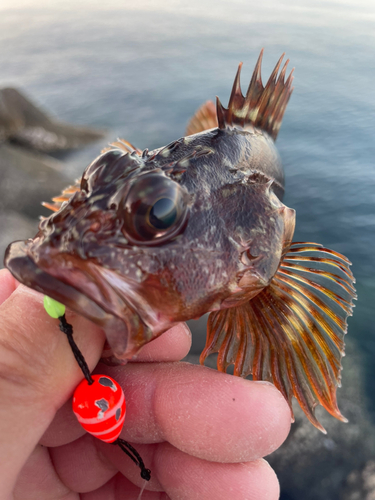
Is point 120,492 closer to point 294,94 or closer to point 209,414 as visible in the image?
point 209,414

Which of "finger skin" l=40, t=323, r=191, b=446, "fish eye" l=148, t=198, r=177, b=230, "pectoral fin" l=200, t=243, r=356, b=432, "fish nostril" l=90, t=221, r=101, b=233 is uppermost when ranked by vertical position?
"fish eye" l=148, t=198, r=177, b=230

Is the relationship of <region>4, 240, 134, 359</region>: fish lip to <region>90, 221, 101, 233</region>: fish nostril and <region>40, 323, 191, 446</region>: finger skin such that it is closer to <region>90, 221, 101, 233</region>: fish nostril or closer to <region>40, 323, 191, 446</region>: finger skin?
<region>90, 221, 101, 233</region>: fish nostril

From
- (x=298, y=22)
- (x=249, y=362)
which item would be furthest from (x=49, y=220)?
(x=298, y=22)

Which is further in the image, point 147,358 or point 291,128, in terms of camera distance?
point 291,128

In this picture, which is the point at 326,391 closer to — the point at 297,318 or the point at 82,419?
the point at 297,318

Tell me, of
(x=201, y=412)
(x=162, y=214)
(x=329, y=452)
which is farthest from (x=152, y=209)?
(x=329, y=452)

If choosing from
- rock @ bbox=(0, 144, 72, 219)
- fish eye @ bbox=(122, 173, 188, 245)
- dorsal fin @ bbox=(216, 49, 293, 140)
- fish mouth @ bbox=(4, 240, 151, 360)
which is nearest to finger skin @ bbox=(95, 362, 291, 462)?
fish mouth @ bbox=(4, 240, 151, 360)

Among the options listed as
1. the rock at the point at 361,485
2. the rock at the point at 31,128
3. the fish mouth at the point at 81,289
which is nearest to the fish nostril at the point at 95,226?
the fish mouth at the point at 81,289
